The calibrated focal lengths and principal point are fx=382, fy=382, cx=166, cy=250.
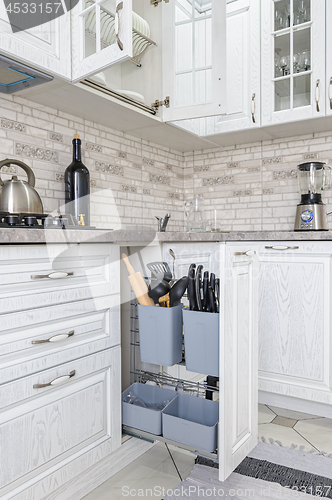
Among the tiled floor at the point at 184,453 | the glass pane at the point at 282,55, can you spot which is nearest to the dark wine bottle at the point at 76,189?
the tiled floor at the point at 184,453

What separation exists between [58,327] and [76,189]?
3.04ft

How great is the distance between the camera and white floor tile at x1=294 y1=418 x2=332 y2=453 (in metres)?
1.68

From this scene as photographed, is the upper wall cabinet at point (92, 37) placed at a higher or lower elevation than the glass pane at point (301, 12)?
lower

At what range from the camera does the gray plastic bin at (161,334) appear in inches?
55.3

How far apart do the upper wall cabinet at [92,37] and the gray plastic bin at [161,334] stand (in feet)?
3.16

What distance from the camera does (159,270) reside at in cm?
175

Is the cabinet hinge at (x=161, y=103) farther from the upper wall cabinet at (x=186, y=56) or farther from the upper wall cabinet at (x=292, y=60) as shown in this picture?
the upper wall cabinet at (x=292, y=60)

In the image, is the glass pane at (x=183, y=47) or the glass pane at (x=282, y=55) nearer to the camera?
the glass pane at (x=183, y=47)

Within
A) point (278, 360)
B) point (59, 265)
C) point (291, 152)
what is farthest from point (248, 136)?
point (59, 265)

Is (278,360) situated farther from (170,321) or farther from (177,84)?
(177,84)

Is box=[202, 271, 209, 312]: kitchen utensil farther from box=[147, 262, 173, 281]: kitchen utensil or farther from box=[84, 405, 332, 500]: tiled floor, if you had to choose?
box=[84, 405, 332, 500]: tiled floor

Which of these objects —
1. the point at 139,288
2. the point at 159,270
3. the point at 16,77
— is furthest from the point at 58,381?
the point at 16,77

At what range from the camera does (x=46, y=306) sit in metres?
1.16

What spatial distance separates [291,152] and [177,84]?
3.08 ft
